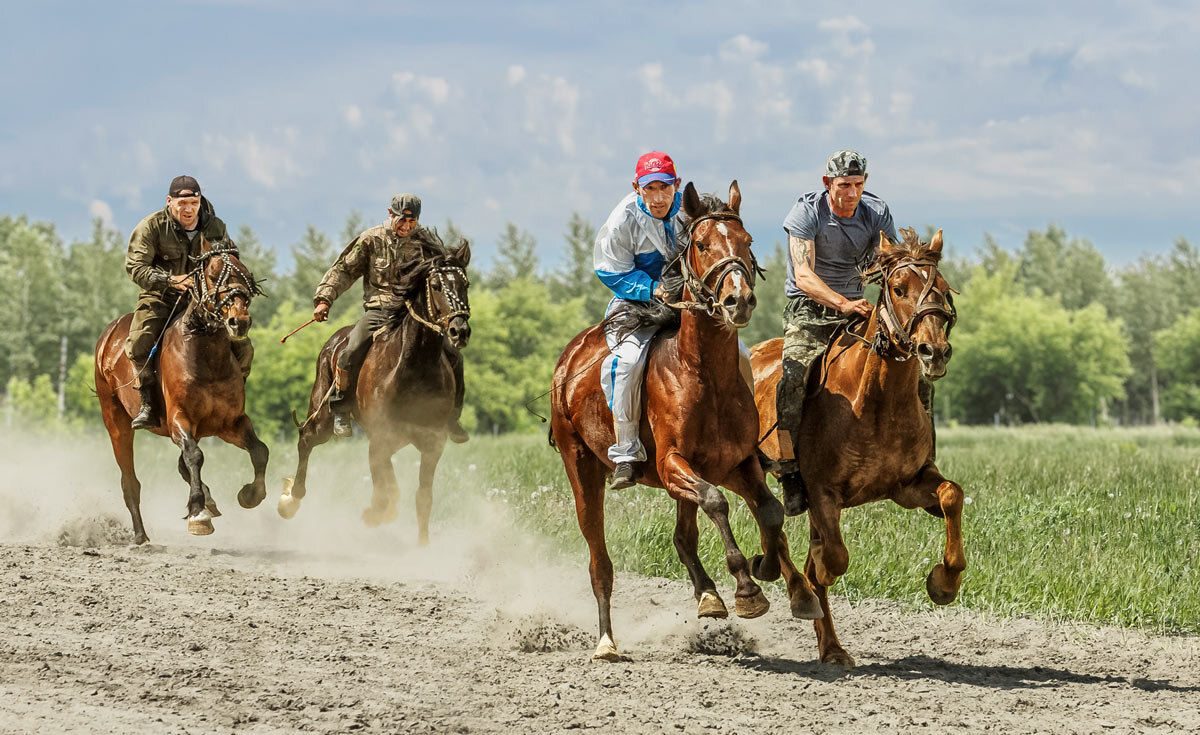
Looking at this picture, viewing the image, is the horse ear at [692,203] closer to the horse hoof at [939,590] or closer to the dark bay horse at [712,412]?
the dark bay horse at [712,412]

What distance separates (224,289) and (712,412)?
199 inches

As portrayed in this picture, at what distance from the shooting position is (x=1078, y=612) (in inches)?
346

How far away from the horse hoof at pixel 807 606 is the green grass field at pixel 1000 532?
2.60 meters

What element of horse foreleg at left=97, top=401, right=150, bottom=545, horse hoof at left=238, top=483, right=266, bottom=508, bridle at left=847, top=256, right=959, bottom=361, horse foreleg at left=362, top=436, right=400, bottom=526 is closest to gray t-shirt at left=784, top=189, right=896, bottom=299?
bridle at left=847, top=256, right=959, bottom=361

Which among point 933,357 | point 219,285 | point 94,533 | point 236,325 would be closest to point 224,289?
point 219,285

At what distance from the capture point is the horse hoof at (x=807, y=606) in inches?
277

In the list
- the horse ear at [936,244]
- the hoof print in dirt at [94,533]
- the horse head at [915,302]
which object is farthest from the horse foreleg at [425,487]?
the horse ear at [936,244]

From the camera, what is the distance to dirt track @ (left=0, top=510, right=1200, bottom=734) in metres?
6.17

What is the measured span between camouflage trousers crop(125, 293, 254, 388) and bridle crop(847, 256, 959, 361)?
6.38 metres

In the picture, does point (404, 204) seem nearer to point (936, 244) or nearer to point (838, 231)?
point (838, 231)

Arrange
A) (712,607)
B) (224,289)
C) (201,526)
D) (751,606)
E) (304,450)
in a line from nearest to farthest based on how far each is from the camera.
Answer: (751,606) → (712,607) → (201,526) → (224,289) → (304,450)

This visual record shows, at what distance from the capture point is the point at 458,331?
33.2 feet

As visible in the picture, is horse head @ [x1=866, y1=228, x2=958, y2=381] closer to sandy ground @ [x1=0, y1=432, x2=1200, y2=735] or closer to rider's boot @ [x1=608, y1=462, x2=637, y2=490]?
rider's boot @ [x1=608, y1=462, x2=637, y2=490]

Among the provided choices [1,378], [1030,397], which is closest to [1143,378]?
[1030,397]
